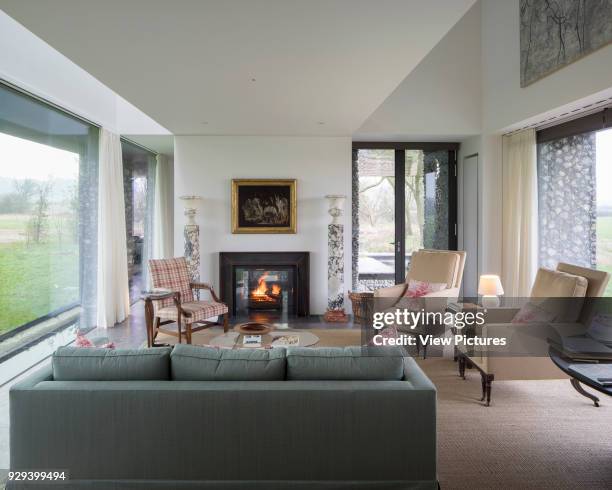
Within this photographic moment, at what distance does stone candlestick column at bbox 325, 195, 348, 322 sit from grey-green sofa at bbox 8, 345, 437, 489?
4.19 m

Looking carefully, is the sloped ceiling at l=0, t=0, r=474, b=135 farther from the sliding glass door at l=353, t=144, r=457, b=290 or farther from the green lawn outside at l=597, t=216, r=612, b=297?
the green lawn outside at l=597, t=216, r=612, b=297

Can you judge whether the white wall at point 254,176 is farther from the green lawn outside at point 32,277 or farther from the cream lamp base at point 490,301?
the cream lamp base at point 490,301

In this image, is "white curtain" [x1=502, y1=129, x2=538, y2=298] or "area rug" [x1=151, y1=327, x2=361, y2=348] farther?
"white curtain" [x1=502, y1=129, x2=538, y2=298]

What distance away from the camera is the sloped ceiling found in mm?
2561

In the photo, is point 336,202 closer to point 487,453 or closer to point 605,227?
point 605,227

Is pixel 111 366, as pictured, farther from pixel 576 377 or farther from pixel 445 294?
pixel 445 294

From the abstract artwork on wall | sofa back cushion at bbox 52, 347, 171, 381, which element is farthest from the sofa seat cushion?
the abstract artwork on wall

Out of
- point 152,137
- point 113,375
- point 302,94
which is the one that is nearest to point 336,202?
point 302,94

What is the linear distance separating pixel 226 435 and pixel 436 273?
3875 mm

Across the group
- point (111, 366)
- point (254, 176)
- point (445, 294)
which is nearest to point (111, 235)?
point (254, 176)

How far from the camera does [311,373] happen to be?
223 cm

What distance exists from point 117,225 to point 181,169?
3.85 ft

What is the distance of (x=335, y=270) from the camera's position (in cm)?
642

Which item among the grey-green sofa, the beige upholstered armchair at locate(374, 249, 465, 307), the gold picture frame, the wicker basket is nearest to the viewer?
the grey-green sofa
